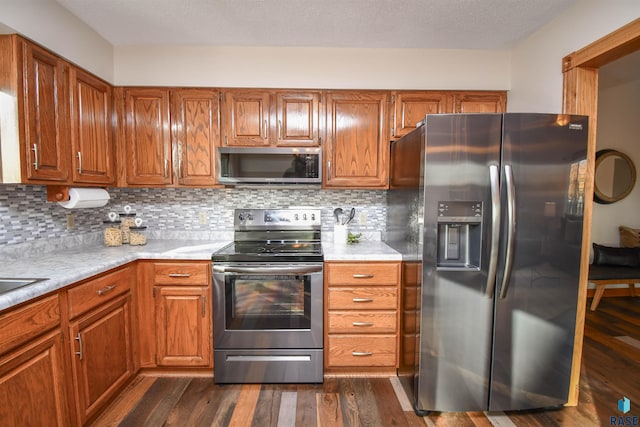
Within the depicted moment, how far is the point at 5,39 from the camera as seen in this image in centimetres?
149

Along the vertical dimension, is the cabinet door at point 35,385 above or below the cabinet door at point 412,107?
below

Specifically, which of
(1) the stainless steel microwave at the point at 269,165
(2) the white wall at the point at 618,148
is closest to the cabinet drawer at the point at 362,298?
(1) the stainless steel microwave at the point at 269,165

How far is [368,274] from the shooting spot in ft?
6.65

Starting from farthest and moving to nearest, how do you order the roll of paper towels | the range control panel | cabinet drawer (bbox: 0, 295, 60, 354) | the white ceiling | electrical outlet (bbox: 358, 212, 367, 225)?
1. electrical outlet (bbox: 358, 212, 367, 225)
2. the range control panel
3. the roll of paper towels
4. the white ceiling
5. cabinet drawer (bbox: 0, 295, 60, 354)

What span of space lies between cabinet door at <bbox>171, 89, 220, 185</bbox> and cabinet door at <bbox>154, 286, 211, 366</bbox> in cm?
93

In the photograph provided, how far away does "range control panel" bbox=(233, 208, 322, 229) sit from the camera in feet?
8.18

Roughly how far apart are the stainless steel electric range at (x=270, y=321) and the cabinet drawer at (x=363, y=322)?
0.11m

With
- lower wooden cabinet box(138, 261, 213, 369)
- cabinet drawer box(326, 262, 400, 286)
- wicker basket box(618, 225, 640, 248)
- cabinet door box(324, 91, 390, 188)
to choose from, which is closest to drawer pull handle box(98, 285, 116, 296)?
lower wooden cabinet box(138, 261, 213, 369)

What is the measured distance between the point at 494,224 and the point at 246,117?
74.8 inches

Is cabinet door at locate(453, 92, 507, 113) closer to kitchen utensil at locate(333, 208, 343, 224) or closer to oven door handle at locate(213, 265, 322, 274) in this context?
kitchen utensil at locate(333, 208, 343, 224)

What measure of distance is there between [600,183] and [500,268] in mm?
3299

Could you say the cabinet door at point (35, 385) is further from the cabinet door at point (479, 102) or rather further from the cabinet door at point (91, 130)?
the cabinet door at point (479, 102)

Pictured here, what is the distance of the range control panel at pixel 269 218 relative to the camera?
8.18ft

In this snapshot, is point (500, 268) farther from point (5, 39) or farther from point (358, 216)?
point (5, 39)
